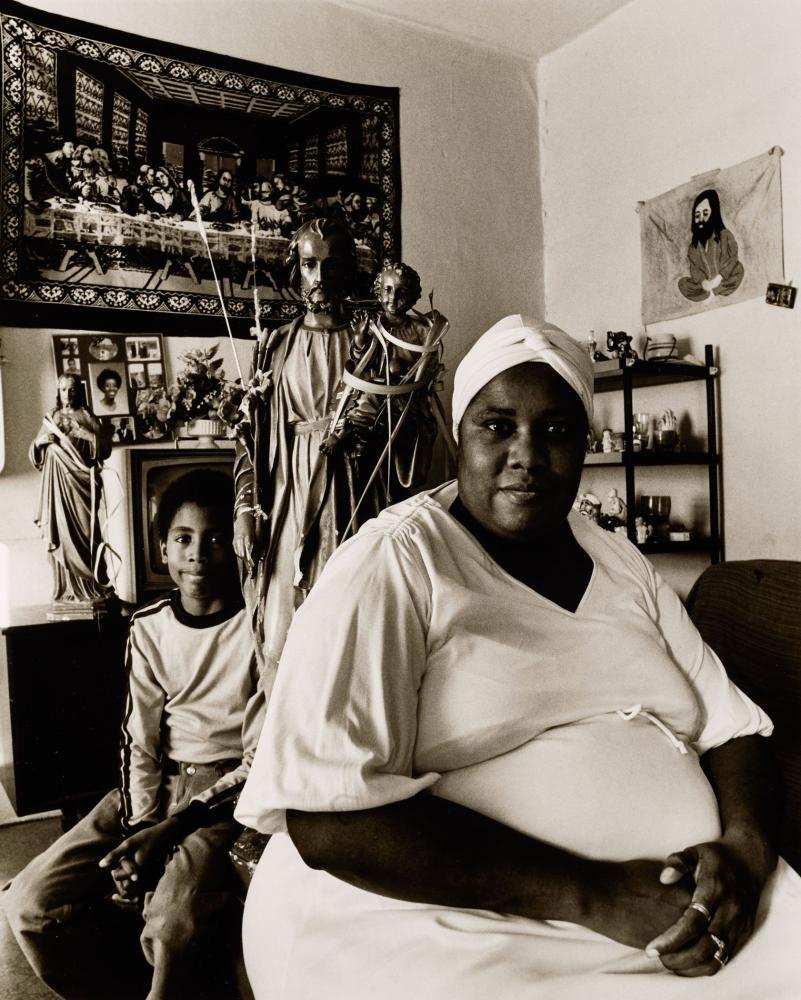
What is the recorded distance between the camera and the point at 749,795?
118cm

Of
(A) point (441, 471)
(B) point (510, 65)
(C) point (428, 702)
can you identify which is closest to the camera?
(C) point (428, 702)

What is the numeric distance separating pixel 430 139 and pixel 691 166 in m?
1.23

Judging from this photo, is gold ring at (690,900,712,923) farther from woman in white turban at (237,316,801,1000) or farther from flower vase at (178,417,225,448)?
flower vase at (178,417,225,448)

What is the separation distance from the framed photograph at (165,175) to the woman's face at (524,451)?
2.14 meters

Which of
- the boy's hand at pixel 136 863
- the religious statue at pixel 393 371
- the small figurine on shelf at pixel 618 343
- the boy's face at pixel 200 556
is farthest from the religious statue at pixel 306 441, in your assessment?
the small figurine on shelf at pixel 618 343

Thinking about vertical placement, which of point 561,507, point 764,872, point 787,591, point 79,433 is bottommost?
point 764,872

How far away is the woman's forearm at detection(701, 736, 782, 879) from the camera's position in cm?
111

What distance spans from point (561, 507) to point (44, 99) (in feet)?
9.30

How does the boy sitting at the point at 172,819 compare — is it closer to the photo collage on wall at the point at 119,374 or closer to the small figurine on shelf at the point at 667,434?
the photo collage on wall at the point at 119,374

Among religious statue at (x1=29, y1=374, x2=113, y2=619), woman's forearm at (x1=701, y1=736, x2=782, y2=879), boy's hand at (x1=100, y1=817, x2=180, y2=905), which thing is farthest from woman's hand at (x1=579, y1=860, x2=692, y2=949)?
religious statue at (x1=29, y1=374, x2=113, y2=619)

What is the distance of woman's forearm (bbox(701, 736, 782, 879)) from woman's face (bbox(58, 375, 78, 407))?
2481 mm

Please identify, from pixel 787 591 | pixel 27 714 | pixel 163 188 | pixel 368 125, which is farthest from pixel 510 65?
pixel 27 714

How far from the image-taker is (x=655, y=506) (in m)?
3.57

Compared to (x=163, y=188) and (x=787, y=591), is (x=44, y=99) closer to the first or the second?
(x=163, y=188)
